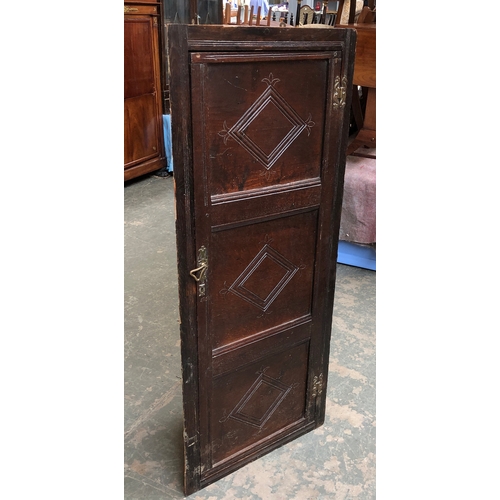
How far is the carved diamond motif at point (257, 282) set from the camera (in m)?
1.82

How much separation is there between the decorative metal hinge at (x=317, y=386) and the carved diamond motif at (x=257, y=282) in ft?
1.67

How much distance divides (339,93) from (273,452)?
4.93 feet

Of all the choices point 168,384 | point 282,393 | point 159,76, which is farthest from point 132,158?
point 282,393

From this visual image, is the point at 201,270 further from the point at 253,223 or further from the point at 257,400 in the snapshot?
the point at 257,400

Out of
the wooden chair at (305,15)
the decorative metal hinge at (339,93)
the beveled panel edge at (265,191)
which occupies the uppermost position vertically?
the wooden chair at (305,15)

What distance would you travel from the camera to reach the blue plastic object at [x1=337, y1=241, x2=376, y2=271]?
151 inches

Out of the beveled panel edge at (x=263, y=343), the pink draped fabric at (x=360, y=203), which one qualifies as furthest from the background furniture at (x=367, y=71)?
the beveled panel edge at (x=263, y=343)

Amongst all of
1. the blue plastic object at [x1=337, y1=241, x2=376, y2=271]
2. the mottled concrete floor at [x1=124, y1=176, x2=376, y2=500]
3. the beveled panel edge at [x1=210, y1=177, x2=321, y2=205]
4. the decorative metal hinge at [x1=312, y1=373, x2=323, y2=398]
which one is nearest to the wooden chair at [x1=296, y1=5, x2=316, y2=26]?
the blue plastic object at [x1=337, y1=241, x2=376, y2=271]

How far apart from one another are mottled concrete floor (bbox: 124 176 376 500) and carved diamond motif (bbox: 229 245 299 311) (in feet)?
2.39

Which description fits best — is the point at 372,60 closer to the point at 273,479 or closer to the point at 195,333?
the point at 195,333

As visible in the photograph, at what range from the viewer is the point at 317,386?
2.22 m

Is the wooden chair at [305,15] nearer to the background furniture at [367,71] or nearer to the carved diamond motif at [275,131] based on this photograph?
the background furniture at [367,71]

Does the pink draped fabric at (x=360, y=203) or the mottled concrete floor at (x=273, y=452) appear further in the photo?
the pink draped fabric at (x=360, y=203)

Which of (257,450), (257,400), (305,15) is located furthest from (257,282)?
(305,15)
